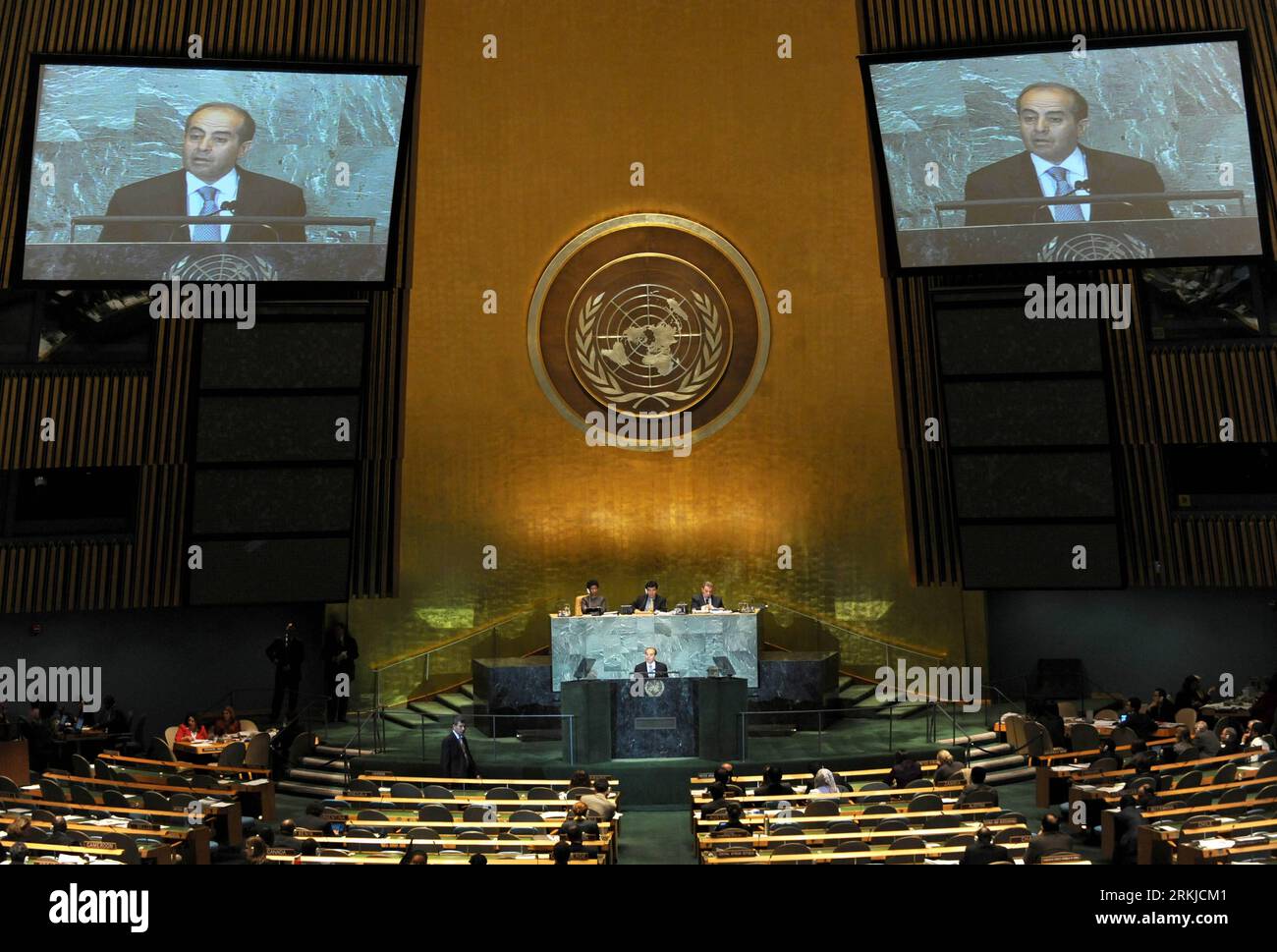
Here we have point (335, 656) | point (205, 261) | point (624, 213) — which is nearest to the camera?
point (205, 261)

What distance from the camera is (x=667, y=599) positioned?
62.7 feet

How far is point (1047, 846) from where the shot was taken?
9594mm

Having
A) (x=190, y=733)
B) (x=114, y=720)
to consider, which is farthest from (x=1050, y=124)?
(x=114, y=720)

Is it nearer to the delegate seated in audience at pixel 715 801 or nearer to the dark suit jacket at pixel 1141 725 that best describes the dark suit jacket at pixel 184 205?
the delegate seated in audience at pixel 715 801

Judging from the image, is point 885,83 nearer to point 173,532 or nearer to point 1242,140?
point 1242,140

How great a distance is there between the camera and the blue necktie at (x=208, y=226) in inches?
604

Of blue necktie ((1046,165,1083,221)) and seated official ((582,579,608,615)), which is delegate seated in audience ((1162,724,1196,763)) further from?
seated official ((582,579,608,615))

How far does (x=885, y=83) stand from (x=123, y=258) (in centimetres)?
937

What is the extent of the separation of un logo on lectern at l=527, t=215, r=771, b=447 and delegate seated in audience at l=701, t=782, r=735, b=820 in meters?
7.80

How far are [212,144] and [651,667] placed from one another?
825cm

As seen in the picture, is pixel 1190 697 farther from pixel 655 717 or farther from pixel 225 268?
pixel 225 268

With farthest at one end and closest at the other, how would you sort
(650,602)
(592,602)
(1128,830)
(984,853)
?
(592,602)
(650,602)
(1128,830)
(984,853)

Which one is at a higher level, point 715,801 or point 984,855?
point 715,801
